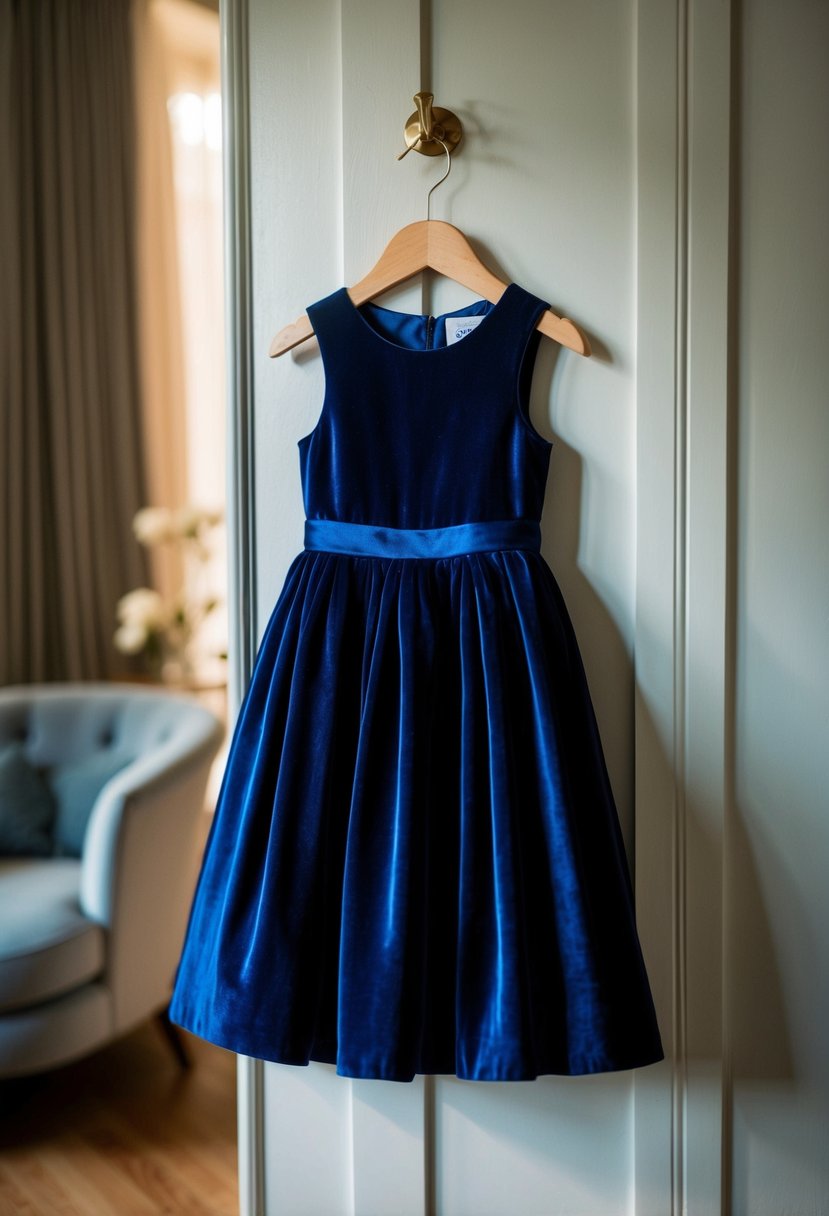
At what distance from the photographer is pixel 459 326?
3.49ft

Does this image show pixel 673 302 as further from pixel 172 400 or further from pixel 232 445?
pixel 172 400

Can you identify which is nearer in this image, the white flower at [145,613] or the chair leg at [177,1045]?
the chair leg at [177,1045]

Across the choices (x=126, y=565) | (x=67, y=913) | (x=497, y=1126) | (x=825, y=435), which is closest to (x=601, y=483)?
(x=825, y=435)

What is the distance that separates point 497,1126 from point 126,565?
7.52 ft

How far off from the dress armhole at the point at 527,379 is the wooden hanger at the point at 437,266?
15mm

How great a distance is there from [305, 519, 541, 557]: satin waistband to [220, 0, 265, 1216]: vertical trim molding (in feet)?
0.44

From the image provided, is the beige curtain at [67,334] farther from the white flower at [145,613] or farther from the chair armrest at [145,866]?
the chair armrest at [145,866]

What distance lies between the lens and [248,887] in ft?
3.29

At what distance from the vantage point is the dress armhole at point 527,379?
1025 millimetres

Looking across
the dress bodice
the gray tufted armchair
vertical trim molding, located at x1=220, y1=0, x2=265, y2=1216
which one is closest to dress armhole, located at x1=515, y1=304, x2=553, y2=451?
the dress bodice

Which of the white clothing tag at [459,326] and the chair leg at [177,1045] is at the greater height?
the white clothing tag at [459,326]

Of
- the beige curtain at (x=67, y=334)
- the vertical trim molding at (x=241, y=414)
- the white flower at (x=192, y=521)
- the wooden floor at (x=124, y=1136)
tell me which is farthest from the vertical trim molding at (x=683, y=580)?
the beige curtain at (x=67, y=334)

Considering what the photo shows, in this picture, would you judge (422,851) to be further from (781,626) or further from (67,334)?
(67,334)

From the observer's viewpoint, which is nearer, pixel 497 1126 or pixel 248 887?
pixel 248 887
